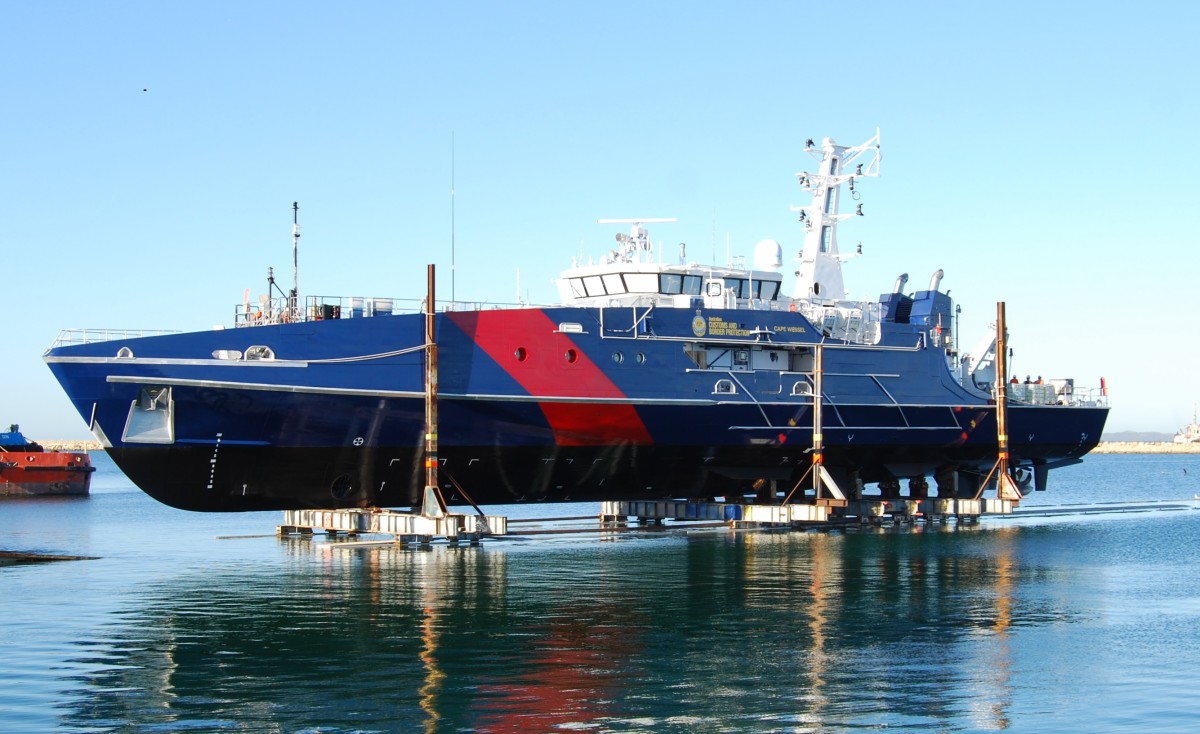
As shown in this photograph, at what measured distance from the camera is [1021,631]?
20.2 m

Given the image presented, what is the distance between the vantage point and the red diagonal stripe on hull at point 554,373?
3053 cm

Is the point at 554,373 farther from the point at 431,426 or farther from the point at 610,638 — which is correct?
the point at 610,638

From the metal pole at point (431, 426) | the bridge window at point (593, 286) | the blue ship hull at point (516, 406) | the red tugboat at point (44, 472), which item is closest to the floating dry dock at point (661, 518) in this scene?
the metal pole at point (431, 426)

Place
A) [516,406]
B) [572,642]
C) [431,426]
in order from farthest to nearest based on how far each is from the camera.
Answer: [516,406], [431,426], [572,642]

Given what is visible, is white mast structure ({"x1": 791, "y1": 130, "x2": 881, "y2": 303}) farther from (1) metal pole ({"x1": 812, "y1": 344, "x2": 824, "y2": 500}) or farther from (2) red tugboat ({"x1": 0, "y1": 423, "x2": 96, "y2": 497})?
(2) red tugboat ({"x1": 0, "y1": 423, "x2": 96, "y2": 497})

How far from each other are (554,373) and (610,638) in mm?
12307

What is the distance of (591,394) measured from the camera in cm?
3147

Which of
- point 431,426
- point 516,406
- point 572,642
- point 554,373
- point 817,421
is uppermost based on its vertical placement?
point 554,373

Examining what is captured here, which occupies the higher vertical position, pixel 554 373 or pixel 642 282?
pixel 642 282

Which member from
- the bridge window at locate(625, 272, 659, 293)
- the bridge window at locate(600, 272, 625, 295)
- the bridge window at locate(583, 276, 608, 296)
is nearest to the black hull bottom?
the bridge window at locate(625, 272, 659, 293)

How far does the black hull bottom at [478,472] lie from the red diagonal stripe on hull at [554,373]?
0.52m

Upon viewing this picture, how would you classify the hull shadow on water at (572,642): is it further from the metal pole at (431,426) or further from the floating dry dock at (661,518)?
the metal pole at (431,426)

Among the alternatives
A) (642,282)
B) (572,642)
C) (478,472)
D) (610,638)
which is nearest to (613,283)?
(642,282)

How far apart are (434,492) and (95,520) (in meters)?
25.5
